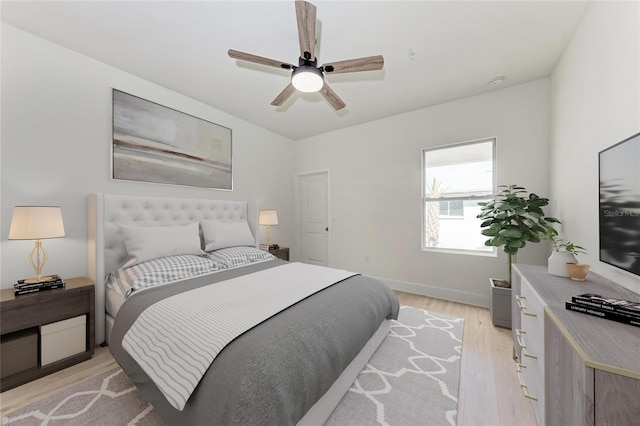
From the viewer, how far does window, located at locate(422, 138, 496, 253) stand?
3154mm

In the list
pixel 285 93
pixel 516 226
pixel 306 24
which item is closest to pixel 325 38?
pixel 285 93

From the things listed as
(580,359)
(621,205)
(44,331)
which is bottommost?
(44,331)

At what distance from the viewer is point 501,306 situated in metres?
2.52

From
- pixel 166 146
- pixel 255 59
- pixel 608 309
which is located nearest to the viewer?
pixel 608 309

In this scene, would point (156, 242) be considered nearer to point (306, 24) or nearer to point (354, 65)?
point (306, 24)

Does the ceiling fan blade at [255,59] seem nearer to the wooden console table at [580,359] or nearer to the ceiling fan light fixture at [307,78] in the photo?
the ceiling fan light fixture at [307,78]

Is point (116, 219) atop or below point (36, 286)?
atop

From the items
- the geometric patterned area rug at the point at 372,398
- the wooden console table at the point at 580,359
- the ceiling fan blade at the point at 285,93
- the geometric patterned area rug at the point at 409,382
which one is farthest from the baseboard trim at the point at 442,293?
the ceiling fan blade at the point at 285,93

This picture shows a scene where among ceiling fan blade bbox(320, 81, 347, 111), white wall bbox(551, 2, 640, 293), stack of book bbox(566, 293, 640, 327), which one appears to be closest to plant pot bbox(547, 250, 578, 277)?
white wall bbox(551, 2, 640, 293)

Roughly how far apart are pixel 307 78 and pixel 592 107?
2078 mm

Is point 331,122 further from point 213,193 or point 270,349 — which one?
point 270,349

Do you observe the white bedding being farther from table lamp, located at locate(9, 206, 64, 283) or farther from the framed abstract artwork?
the framed abstract artwork

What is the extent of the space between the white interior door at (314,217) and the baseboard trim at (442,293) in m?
1.37

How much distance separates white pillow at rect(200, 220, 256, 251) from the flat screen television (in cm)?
Result: 324
